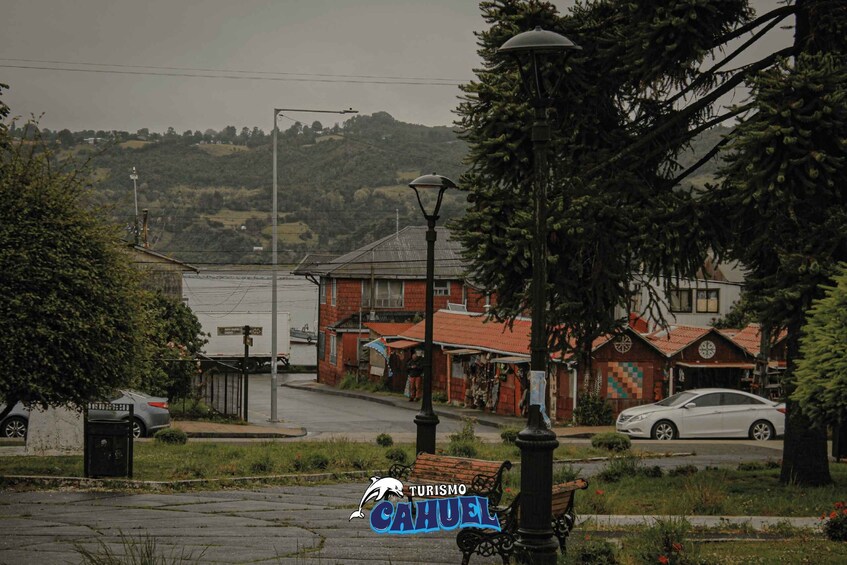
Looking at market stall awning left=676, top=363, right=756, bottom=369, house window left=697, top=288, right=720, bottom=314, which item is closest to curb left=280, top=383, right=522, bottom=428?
market stall awning left=676, top=363, right=756, bottom=369

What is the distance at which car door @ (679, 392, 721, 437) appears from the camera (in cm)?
3244

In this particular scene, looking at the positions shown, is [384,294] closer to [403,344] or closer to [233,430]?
[403,344]

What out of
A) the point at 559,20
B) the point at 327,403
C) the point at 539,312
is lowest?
the point at 327,403

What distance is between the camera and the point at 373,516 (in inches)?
537

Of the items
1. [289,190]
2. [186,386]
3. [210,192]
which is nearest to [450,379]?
[186,386]

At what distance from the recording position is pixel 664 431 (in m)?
32.3

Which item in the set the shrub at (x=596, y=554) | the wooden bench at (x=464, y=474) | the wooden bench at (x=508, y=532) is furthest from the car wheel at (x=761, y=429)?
the shrub at (x=596, y=554)

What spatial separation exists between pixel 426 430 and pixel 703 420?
17.1 m

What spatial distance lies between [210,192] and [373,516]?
129m

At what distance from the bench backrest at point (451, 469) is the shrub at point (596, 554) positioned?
2017mm

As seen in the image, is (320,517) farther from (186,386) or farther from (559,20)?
(186,386)

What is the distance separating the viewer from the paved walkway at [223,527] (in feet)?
40.2

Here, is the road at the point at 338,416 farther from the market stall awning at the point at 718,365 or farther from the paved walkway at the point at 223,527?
the paved walkway at the point at 223,527

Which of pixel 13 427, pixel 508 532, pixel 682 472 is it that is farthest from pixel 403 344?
pixel 508 532
